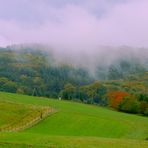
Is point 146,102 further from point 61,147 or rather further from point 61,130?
point 61,147

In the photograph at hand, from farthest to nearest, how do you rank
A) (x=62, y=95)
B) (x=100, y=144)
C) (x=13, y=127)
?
(x=62, y=95) → (x=13, y=127) → (x=100, y=144)

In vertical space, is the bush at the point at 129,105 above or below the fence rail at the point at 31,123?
above

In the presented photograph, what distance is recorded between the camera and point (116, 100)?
128 meters

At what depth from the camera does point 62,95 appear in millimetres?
156625

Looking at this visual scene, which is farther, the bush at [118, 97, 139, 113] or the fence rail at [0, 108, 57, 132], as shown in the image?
the bush at [118, 97, 139, 113]

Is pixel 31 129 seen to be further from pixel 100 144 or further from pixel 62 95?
pixel 62 95

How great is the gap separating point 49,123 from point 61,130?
20.8ft

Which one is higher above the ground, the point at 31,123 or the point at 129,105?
the point at 129,105

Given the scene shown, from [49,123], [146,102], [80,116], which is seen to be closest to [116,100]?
[146,102]

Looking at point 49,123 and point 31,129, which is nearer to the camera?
point 31,129

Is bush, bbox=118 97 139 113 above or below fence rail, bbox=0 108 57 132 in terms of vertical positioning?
above

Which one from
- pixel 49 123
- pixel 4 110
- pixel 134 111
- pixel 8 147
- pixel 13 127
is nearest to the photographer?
pixel 8 147

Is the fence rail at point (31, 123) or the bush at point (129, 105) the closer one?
the fence rail at point (31, 123)

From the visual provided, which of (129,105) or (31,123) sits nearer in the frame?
(31,123)
